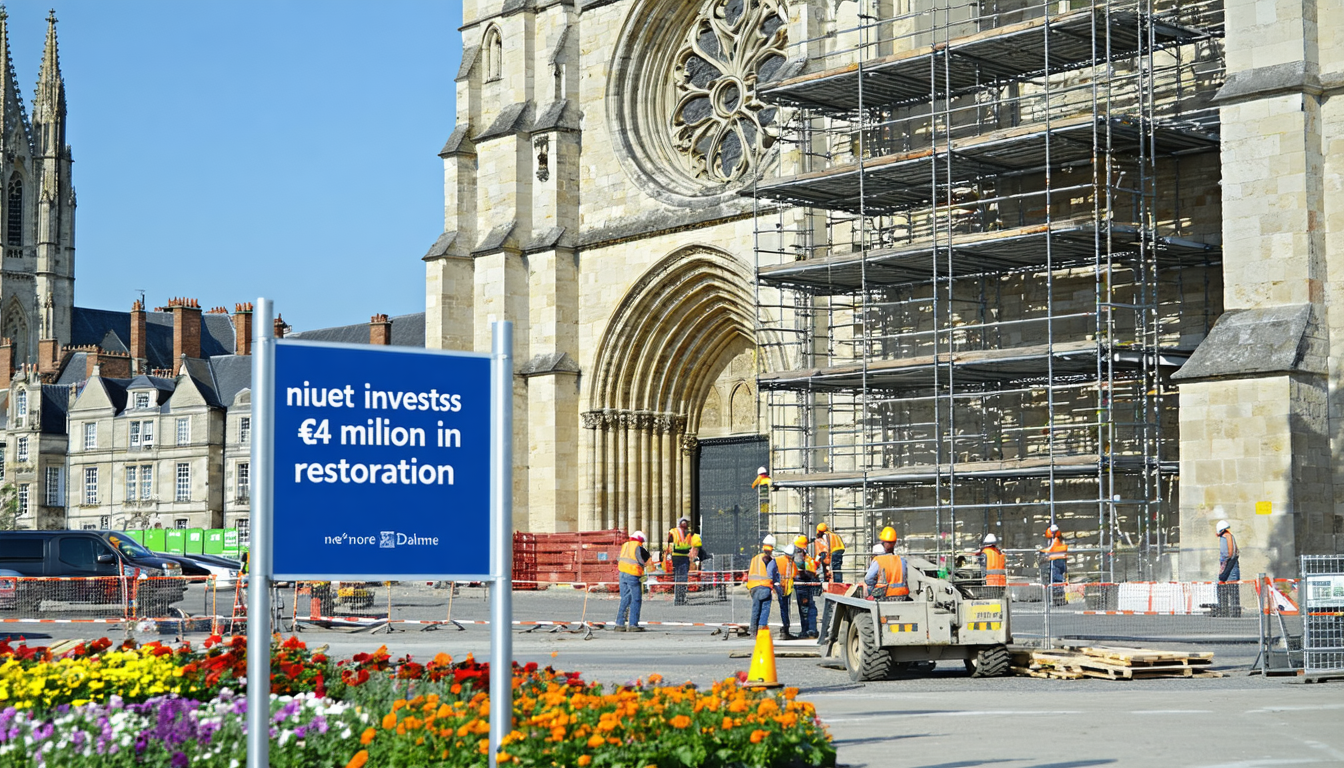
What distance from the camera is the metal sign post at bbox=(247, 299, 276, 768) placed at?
20.7ft

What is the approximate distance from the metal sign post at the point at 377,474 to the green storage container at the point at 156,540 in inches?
2054

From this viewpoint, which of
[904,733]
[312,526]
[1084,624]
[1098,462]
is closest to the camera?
[312,526]

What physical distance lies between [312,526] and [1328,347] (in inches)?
713

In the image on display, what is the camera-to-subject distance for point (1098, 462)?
937 inches

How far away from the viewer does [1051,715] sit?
11898mm

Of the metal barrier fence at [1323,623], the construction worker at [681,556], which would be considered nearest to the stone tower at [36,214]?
the construction worker at [681,556]

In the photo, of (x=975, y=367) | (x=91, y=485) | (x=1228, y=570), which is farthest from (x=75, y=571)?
(x=91, y=485)

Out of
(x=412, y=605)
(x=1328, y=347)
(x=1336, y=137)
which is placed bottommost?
(x=412, y=605)

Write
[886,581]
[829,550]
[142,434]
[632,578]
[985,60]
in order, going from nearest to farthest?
[886,581] < [632,578] < [829,550] < [985,60] < [142,434]

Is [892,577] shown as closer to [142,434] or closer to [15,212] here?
[142,434]

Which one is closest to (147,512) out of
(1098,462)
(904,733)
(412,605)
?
(412,605)

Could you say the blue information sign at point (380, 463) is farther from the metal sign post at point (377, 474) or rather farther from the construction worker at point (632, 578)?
the construction worker at point (632, 578)

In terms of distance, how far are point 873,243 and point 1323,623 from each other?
15180 mm

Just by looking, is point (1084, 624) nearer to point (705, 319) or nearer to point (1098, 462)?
point (1098, 462)
